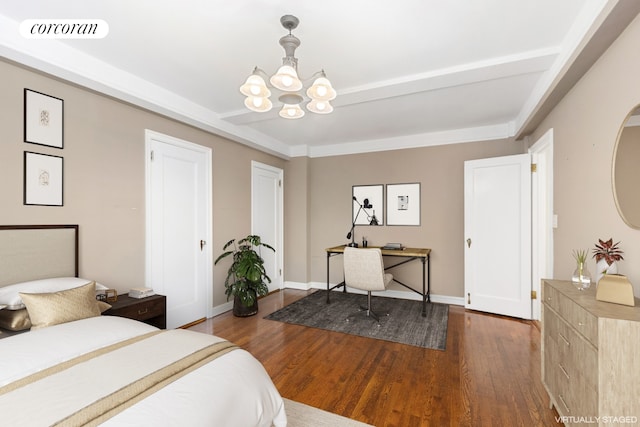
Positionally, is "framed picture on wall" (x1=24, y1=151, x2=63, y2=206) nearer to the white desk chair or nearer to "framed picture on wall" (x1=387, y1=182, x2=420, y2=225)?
the white desk chair

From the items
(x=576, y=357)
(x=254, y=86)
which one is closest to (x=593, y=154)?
(x=576, y=357)

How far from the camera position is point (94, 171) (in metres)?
2.56

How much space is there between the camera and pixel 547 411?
1881mm

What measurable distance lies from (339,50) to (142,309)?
2.69 m

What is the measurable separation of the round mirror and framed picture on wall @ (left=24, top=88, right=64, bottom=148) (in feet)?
12.7

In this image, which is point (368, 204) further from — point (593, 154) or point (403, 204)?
point (593, 154)

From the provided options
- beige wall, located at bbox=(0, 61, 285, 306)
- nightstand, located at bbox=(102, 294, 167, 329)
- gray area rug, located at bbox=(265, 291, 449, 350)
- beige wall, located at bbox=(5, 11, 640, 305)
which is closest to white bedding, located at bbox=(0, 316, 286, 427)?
nightstand, located at bbox=(102, 294, 167, 329)

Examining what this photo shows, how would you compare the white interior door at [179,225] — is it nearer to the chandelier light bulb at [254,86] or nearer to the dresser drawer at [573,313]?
the chandelier light bulb at [254,86]

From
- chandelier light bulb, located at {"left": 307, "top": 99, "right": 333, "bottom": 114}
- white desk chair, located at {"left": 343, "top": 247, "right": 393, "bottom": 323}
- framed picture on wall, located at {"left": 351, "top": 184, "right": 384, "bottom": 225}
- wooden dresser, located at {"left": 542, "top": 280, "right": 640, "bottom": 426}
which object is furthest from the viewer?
framed picture on wall, located at {"left": 351, "top": 184, "right": 384, "bottom": 225}

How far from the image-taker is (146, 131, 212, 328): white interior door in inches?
120

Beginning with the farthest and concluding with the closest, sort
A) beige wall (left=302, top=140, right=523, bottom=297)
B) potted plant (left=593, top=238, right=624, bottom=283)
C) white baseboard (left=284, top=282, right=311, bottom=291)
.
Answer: white baseboard (left=284, top=282, right=311, bottom=291), beige wall (left=302, top=140, right=523, bottom=297), potted plant (left=593, top=238, right=624, bottom=283)

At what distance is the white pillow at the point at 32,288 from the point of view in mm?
1827

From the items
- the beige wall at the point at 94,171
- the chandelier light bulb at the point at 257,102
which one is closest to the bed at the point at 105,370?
the beige wall at the point at 94,171

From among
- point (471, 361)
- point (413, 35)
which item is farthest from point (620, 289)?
point (413, 35)
